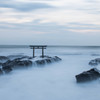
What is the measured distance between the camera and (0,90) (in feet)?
30.6

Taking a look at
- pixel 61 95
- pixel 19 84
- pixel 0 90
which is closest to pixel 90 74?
pixel 61 95

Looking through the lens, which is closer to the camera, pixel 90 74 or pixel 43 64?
pixel 90 74

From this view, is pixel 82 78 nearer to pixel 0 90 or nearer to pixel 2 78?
pixel 0 90

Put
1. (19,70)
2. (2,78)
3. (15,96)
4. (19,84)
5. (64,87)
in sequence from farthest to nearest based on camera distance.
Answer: (19,70)
(2,78)
(19,84)
(64,87)
(15,96)

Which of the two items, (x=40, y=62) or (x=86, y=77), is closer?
(x=86, y=77)

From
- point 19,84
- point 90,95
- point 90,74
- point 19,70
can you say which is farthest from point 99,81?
point 19,70

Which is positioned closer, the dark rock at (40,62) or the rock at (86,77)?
the rock at (86,77)

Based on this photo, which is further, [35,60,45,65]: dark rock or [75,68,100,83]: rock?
[35,60,45,65]: dark rock

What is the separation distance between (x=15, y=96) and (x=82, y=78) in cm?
451

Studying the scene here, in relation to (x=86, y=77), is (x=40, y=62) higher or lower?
lower

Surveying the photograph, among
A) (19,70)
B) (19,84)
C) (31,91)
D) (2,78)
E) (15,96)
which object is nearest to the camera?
(15,96)

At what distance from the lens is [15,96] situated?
28.0 ft

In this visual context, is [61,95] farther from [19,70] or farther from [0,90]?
[19,70]

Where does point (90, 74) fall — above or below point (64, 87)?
above
